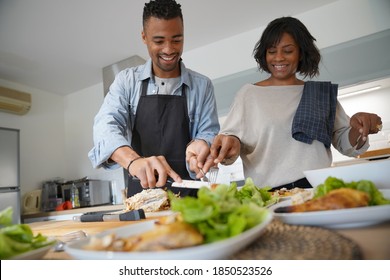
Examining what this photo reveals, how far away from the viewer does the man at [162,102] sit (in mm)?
932

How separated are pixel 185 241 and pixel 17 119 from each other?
279cm

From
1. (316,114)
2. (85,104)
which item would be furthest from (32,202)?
(316,114)

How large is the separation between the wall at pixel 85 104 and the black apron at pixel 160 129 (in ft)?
3.31

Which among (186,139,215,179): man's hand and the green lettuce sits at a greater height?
(186,139,215,179): man's hand

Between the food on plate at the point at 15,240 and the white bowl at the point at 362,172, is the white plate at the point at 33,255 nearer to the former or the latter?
the food on plate at the point at 15,240

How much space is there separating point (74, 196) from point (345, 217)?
2.34 m

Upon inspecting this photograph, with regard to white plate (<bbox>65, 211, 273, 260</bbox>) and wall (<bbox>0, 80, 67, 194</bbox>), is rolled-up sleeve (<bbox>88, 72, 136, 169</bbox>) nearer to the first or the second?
white plate (<bbox>65, 211, 273, 260</bbox>)

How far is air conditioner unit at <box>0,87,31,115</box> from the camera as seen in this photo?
89.4 inches

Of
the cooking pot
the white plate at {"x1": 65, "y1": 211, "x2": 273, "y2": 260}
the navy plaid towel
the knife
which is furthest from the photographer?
the cooking pot

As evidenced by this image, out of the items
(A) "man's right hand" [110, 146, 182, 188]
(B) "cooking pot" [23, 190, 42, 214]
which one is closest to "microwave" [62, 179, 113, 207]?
(B) "cooking pot" [23, 190, 42, 214]

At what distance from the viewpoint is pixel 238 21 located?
173 centimetres

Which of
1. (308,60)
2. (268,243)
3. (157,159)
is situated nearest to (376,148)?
(308,60)

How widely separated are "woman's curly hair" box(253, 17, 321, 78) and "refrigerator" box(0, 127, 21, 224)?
2020mm

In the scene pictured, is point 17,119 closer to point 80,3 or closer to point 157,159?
point 80,3
